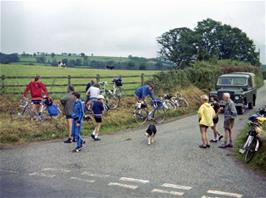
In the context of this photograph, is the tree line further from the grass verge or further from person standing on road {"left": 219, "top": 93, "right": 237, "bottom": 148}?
person standing on road {"left": 219, "top": 93, "right": 237, "bottom": 148}

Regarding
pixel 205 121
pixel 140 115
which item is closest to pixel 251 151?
pixel 205 121

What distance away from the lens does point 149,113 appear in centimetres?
1964

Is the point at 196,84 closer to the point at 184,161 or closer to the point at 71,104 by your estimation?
the point at 71,104

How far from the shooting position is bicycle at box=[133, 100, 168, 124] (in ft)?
64.0

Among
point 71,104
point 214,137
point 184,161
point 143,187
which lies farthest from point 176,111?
point 143,187

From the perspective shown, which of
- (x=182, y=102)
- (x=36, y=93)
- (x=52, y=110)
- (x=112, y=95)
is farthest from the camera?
(x=182, y=102)

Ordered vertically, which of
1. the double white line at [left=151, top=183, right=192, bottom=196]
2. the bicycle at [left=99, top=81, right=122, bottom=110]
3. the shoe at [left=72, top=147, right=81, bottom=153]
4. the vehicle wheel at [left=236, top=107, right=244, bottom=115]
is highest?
the bicycle at [left=99, top=81, right=122, bottom=110]

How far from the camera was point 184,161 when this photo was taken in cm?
1195

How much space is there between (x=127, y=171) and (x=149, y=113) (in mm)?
9022

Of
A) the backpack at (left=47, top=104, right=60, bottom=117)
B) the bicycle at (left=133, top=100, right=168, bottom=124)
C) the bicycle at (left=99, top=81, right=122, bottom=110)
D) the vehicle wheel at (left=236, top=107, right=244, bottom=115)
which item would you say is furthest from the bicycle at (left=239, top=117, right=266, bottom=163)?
the vehicle wheel at (left=236, top=107, right=244, bottom=115)

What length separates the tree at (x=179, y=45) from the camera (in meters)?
75.2

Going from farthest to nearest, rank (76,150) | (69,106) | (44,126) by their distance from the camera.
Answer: (44,126) < (69,106) < (76,150)

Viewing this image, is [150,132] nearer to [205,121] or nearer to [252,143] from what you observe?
[205,121]

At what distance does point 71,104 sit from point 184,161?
16.0 feet
